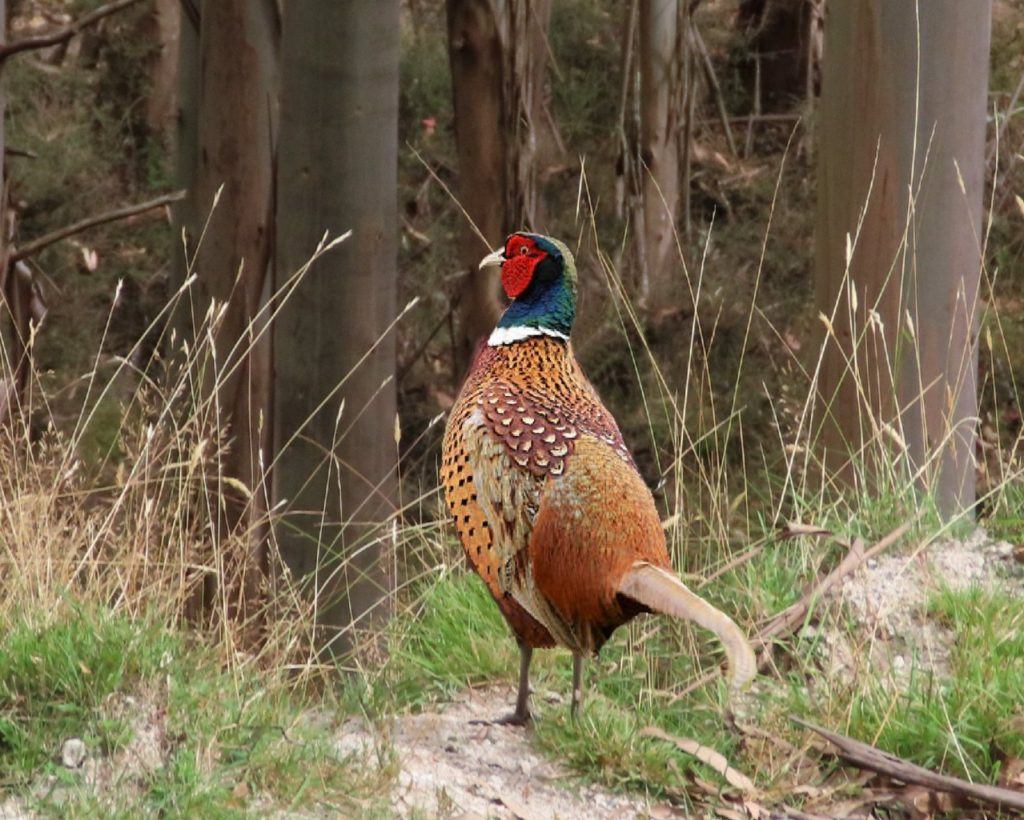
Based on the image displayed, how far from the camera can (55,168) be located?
39.8 feet

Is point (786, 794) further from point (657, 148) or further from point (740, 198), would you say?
point (740, 198)

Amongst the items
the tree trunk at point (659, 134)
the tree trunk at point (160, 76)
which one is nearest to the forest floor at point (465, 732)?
the tree trunk at point (659, 134)

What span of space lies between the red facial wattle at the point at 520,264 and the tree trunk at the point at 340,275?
186 cm

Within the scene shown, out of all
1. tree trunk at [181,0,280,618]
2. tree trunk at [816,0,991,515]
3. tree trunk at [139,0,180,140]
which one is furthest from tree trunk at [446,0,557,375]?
tree trunk at [139,0,180,140]

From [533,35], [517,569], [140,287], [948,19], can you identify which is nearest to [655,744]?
[517,569]

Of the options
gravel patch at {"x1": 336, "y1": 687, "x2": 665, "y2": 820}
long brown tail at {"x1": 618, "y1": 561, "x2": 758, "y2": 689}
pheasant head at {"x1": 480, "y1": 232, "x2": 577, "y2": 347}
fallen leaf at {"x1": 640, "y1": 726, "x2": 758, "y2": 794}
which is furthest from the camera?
pheasant head at {"x1": 480, "y1": 232, "x2": 577, "y2": 347}

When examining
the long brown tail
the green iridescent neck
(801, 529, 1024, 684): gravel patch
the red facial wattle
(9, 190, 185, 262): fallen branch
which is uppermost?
the red facial wattle

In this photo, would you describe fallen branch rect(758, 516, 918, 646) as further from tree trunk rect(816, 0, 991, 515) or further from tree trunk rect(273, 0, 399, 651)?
tree trunk rect(273, 0, 399, 651)

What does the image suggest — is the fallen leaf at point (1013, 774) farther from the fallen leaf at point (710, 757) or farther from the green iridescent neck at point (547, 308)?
the green iridescent neck at point (547, 308)

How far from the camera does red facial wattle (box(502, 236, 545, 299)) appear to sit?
3996 millimetres

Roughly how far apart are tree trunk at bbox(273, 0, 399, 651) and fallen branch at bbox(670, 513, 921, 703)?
1.80m

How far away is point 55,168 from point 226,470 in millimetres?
5583

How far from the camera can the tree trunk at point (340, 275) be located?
5840mm

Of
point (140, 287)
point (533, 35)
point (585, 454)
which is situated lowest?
point (140, 287)
